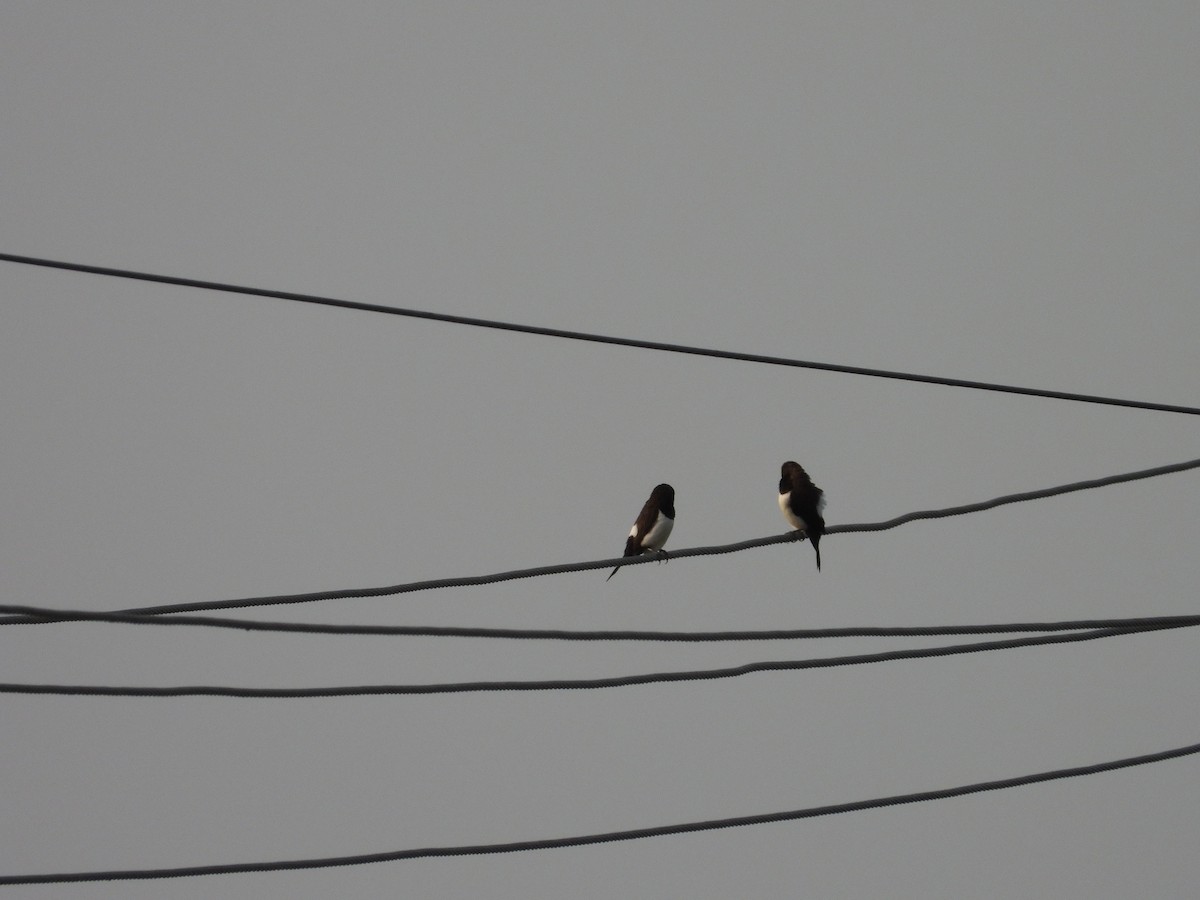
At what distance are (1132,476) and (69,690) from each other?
14.7 ft

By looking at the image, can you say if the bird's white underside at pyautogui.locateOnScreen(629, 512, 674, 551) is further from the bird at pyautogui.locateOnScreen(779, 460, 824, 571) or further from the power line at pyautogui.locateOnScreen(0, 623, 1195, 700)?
the power line at pyautogui.locateOnScreen(0, 623, 1195, 700)

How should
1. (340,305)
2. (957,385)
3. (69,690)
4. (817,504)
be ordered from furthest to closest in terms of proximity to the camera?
1. (817,504)
2. (957,385)
3. (340,305)
4. (69,690)

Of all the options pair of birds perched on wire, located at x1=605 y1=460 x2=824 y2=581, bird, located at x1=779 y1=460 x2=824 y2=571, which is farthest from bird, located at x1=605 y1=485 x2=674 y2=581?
bird, located at x1=779 y1=460 x2=824 y2=571

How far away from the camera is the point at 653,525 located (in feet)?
47.9

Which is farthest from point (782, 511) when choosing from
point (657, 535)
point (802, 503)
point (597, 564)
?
point (597, 564)

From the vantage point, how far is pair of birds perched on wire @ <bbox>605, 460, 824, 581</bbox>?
13.8m

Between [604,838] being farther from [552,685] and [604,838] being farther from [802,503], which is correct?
[802,503]

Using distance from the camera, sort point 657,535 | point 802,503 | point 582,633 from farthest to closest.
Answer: point 657,535
point 802,503
point 582,633

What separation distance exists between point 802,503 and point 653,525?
4.25 feet

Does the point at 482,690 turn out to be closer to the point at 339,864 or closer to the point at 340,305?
the point at 339,864

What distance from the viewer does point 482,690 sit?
274 inches

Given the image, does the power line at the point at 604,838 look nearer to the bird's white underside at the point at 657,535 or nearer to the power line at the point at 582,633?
the power line at the point at 582,633

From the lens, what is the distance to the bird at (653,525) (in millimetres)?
14562

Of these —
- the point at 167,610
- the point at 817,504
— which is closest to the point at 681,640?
the point at 167,610
